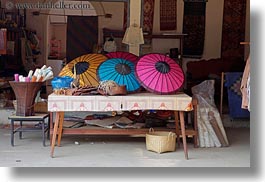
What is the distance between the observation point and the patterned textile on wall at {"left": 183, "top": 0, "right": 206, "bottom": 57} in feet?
38.0

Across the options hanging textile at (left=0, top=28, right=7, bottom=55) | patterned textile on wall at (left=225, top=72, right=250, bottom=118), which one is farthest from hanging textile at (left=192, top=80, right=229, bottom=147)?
hanging textile at (left=0, top=28, right=7, bottom=55)

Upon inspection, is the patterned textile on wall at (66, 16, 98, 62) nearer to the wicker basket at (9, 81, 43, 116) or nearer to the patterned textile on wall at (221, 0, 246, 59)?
the patterned textile on wall at (221, 0, 246, 59)

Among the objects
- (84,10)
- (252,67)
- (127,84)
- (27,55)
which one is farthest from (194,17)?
(252,67)

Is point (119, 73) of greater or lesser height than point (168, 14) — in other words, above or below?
below

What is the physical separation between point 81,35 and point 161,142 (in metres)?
6.72

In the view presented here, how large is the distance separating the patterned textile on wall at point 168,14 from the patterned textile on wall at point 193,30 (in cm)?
26

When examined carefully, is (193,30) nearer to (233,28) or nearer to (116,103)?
(233,28)

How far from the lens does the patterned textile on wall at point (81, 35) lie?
1202cm

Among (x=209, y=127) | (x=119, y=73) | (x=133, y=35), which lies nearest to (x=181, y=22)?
(x=133, y=35)

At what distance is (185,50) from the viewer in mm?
11703

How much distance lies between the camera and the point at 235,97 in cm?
820

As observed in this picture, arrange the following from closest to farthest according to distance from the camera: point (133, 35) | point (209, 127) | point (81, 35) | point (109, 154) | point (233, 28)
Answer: point (109, 154), point (209, 127), point (133, 35), point (233, 28), point (81, 35)

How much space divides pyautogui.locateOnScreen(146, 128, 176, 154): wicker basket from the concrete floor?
0.07m

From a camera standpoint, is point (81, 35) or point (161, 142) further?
point (81, 35)
